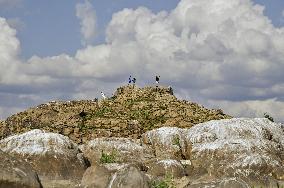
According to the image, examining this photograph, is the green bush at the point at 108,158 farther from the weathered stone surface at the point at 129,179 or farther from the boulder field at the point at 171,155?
the weathered stone surface at the point at 129,179

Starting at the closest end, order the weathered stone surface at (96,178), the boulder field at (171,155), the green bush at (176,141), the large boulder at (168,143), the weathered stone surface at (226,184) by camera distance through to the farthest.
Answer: the weathered stone surface at (226,184) < the weathered stone surface at (96,178) < the boulder field at (171,155) < the large boulder at (168,143) < the green bush at (176,141)

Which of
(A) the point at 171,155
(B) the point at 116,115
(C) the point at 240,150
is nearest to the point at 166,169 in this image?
(C) the point at 240,150

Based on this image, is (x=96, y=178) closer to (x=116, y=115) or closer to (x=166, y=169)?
(x=166, y=169)

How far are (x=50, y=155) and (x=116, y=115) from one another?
35547mm

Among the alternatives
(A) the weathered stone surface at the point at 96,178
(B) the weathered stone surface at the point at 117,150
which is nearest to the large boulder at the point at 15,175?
(A) the weathered stone surface at the point at 96,178

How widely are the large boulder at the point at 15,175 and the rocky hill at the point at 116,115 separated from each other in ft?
129

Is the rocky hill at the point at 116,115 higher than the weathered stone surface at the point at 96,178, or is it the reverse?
the rocky hill at the point at 116,115

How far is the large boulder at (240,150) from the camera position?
3891cm

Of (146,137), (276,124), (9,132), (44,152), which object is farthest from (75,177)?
(9,132)

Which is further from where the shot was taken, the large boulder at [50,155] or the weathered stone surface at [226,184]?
the large boulder at [50,155]

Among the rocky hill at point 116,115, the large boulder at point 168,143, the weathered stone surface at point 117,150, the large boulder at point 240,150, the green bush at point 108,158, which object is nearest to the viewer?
the large boulder at point 240,150

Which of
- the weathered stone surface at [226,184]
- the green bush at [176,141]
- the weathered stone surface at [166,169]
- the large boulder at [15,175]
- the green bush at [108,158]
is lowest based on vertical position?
the weathered stone surface at [226,184]

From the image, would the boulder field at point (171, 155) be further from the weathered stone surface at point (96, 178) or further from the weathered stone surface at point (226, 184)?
the weathered stone surface at point (226, 184)

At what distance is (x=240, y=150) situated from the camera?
43375 millimetres
